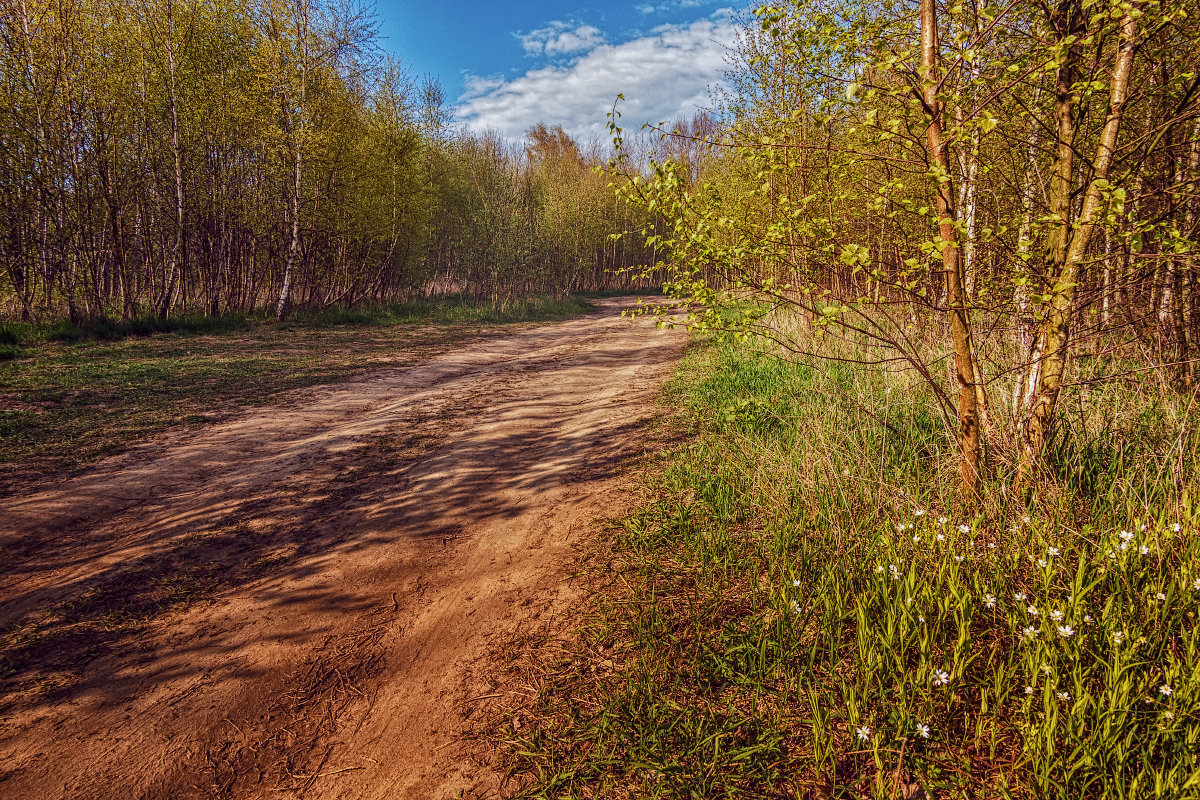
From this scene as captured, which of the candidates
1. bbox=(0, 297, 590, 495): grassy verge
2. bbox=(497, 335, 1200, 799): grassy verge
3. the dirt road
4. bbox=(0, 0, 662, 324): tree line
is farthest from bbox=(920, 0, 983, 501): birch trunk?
bbox=(0, 297, 590, 495): grassy verge

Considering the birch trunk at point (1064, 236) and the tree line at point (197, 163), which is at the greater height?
the tree line at point (197, 163)

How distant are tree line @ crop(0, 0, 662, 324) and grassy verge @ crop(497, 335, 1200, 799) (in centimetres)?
658

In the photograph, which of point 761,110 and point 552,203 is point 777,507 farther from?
point 552,203

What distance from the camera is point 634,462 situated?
5.43 m

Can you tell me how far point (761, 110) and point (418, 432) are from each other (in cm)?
1079

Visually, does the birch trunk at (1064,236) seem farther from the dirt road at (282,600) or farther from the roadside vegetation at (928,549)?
the dirt road at (282,600)

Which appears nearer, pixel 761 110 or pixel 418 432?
pixel 418 432

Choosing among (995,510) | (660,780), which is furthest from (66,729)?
(995,510)

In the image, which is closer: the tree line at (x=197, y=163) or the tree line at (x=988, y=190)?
the tree line at (x=988, y=190)

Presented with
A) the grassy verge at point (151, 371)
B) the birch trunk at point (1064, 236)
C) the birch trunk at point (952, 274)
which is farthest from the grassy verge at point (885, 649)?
the grassy verge at point (151, 371)

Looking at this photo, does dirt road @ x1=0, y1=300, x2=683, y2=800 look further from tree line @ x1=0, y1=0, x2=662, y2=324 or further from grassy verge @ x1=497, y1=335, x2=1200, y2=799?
tree line @ x1=0, y1=0, x2=662, y2=324

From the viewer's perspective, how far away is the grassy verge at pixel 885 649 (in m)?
1.97

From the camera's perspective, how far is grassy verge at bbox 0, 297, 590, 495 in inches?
233

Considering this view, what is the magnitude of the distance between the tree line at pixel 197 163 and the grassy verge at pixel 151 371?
1814 mm
